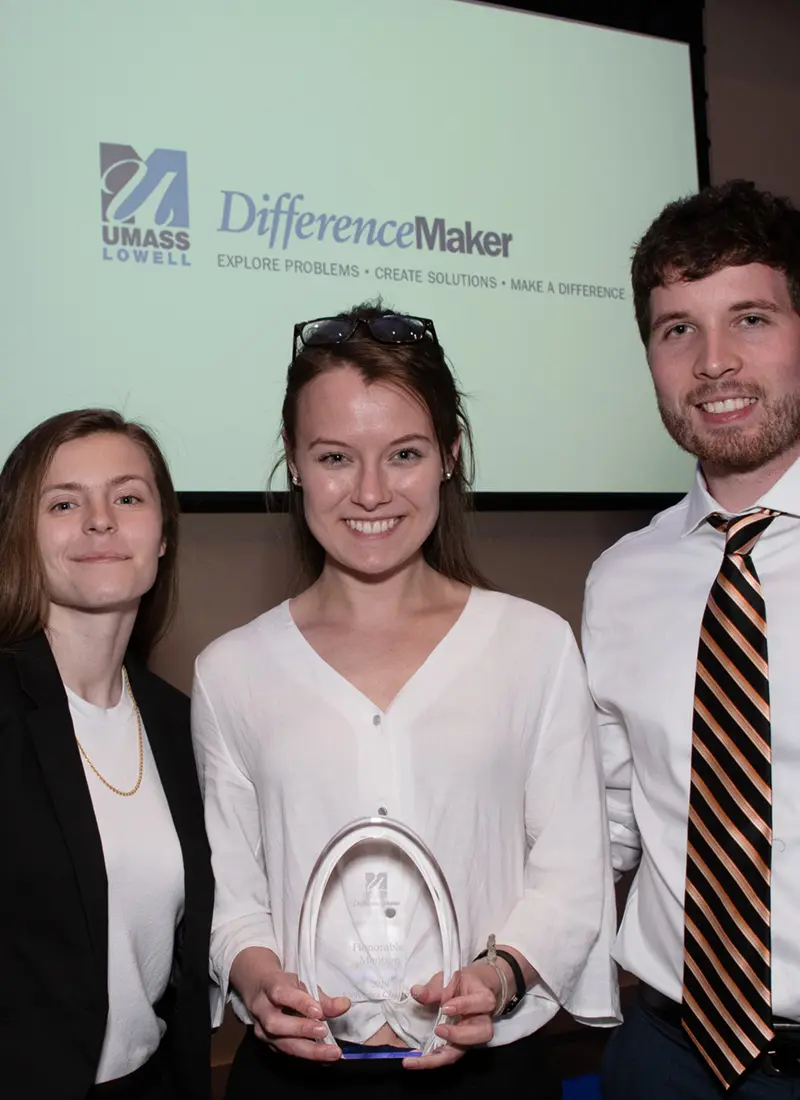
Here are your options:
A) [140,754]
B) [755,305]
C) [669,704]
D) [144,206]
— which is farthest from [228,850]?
[144,206]

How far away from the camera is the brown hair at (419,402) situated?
71.1 inches

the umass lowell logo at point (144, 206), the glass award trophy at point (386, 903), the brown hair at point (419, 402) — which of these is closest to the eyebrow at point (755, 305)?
the brown hair at point (419, 402)

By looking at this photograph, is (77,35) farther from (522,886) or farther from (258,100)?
(522,886)

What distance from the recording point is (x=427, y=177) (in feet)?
11.2

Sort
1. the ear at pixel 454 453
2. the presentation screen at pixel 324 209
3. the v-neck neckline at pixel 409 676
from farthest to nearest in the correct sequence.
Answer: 1. the presentation screen at pixel 324 209
2. the ear at pixel 454 453
3. the v-neck neckline at pixel 409 676

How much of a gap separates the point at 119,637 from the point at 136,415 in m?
1.21

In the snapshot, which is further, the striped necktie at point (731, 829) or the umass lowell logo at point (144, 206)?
the umass lowell logo at point (144, 206)

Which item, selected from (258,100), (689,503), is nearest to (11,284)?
(258,100)

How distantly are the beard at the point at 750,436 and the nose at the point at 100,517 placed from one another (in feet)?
3.06

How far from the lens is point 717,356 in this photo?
5.86 feet

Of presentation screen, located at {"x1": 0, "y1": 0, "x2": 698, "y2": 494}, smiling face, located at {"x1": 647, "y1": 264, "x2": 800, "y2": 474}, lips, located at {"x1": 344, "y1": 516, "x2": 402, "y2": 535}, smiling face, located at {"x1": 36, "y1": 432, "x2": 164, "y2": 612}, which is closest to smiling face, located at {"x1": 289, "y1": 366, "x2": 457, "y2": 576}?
lips, located at {"x1": 344, "y1": 516, "x2": 402, "y2": 535}

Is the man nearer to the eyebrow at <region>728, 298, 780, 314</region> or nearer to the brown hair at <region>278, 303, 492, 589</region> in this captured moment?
the eyebrow at <region>728, 298, 780, 314</region>

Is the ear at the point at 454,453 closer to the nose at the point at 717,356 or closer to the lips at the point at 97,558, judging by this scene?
the nose at the point at 717,356

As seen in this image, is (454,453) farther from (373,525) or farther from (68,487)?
(68,487)
